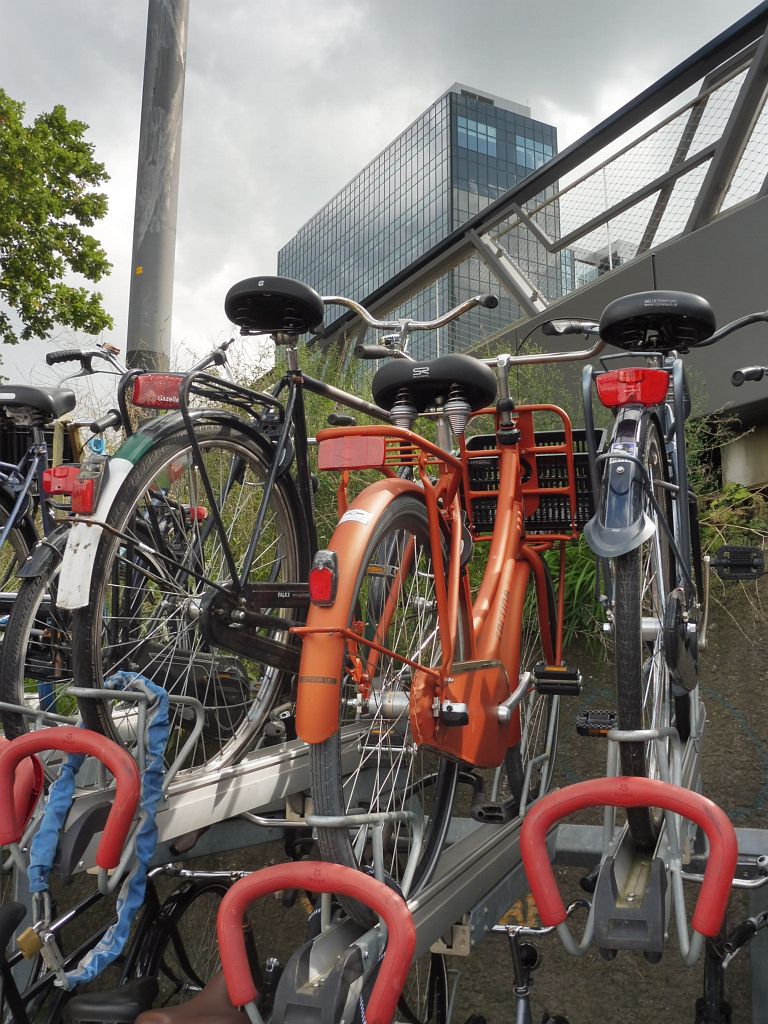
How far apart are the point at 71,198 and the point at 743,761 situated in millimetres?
11919

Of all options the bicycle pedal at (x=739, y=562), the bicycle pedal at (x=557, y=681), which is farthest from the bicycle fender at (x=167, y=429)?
the bicycle pedal at (x=739, y=562)

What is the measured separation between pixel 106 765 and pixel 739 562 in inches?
73.0

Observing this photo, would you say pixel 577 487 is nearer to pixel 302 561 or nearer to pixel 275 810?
pixel 302 561

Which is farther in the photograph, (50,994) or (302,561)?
(302,561)

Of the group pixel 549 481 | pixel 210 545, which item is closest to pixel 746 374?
pixel 549 481

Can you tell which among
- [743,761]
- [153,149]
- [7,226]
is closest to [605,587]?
[743,761]

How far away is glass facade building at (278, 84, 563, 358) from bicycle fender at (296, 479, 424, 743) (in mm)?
43564

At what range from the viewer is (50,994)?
222 cm

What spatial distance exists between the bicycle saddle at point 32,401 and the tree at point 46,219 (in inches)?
391

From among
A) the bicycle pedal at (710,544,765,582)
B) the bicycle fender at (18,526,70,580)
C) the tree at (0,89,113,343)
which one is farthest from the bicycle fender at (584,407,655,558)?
the tree at (0,89,113,343)

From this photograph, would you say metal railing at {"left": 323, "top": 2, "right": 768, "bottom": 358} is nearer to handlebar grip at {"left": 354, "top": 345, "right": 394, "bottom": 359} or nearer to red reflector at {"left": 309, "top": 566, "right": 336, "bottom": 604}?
handlebar grip at {"left": 354, "top": 345, "right": 394, "bottom": 359}

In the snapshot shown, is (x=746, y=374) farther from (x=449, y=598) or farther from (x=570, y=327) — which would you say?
(x=449, y=598)

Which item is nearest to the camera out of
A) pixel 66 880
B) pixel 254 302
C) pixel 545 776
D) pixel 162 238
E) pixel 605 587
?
pixel 66 880

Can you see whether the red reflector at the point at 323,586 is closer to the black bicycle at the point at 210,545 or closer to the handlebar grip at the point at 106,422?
the black bicycle at the point at 210,545
